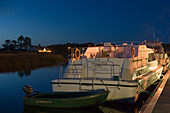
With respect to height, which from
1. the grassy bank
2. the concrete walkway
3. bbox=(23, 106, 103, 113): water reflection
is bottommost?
bbox=(23, 106, 103, 113): water reflection

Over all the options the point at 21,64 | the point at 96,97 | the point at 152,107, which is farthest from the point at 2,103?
the point at 21,64

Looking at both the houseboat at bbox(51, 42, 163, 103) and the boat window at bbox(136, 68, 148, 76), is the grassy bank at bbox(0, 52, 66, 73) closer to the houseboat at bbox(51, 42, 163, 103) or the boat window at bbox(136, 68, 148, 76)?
the houseboat at bbox(51, 42, 163, 103)

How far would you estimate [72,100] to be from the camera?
317 inches

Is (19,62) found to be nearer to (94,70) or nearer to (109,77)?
(94,70)

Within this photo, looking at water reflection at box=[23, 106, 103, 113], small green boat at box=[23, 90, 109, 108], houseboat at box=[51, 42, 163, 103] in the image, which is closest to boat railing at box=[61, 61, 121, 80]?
houseboat at box=[51, 42, 163, 103]

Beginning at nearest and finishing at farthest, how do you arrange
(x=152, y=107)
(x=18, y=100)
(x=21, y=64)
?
(x=152, y=107) < (x=18, y=100) < (x=21, y=64)

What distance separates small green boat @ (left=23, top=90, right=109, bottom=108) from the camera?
312 inches

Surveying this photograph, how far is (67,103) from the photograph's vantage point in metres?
8.12

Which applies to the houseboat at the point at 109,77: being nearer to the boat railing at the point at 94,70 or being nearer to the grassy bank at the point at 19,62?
the boat railing at the point at 94,70

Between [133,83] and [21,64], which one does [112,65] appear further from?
[21,64]

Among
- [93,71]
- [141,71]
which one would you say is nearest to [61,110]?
[93,71]

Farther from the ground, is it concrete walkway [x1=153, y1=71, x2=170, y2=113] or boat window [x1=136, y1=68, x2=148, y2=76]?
boat window [x1=136, y1=68, x2=148, y2=76]

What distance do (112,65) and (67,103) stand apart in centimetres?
306

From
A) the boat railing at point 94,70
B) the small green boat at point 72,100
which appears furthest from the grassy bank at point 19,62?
the small green boat at point 72,100
